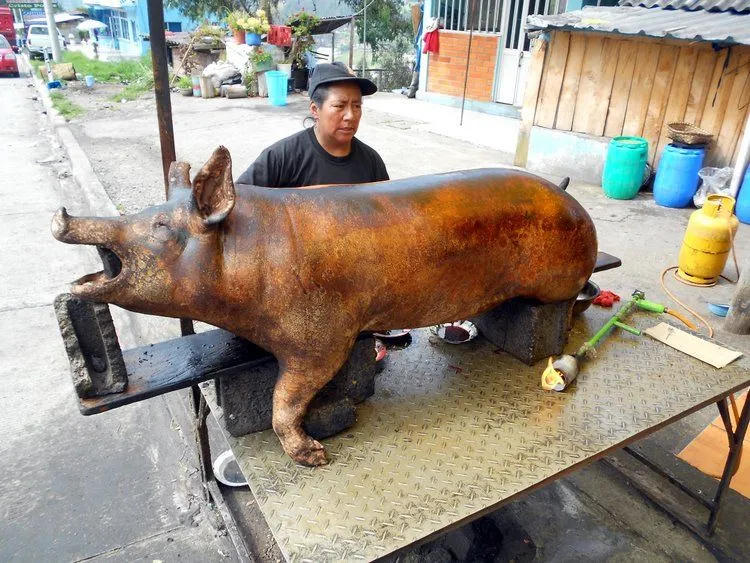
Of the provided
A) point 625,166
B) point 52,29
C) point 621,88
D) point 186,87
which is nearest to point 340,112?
point 625,166

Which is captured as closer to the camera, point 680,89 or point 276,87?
point 680,89

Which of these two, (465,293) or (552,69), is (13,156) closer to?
(552,69)

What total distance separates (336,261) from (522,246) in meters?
0.77

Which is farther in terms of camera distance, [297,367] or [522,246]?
[522,246]

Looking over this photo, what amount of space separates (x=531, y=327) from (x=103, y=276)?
5.29 feet

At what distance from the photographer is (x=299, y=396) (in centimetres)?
178

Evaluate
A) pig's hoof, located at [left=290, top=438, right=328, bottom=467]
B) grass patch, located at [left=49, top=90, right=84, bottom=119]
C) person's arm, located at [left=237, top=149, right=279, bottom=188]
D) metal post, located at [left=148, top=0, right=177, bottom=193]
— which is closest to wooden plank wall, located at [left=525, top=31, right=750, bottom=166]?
person's arm, located at [left=237, top=149, right=279, bottom=188]

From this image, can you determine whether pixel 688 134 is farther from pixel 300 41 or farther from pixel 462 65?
pixel 300 41

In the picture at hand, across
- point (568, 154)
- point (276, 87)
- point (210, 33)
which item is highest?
point (210, 33)

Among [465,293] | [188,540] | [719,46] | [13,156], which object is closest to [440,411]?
[465,293]

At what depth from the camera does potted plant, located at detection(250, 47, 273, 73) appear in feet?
44.8

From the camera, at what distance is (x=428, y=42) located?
12.3m

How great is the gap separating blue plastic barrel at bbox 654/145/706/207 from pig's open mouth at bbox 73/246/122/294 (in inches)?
262

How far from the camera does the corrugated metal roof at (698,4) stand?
21.9 feet
